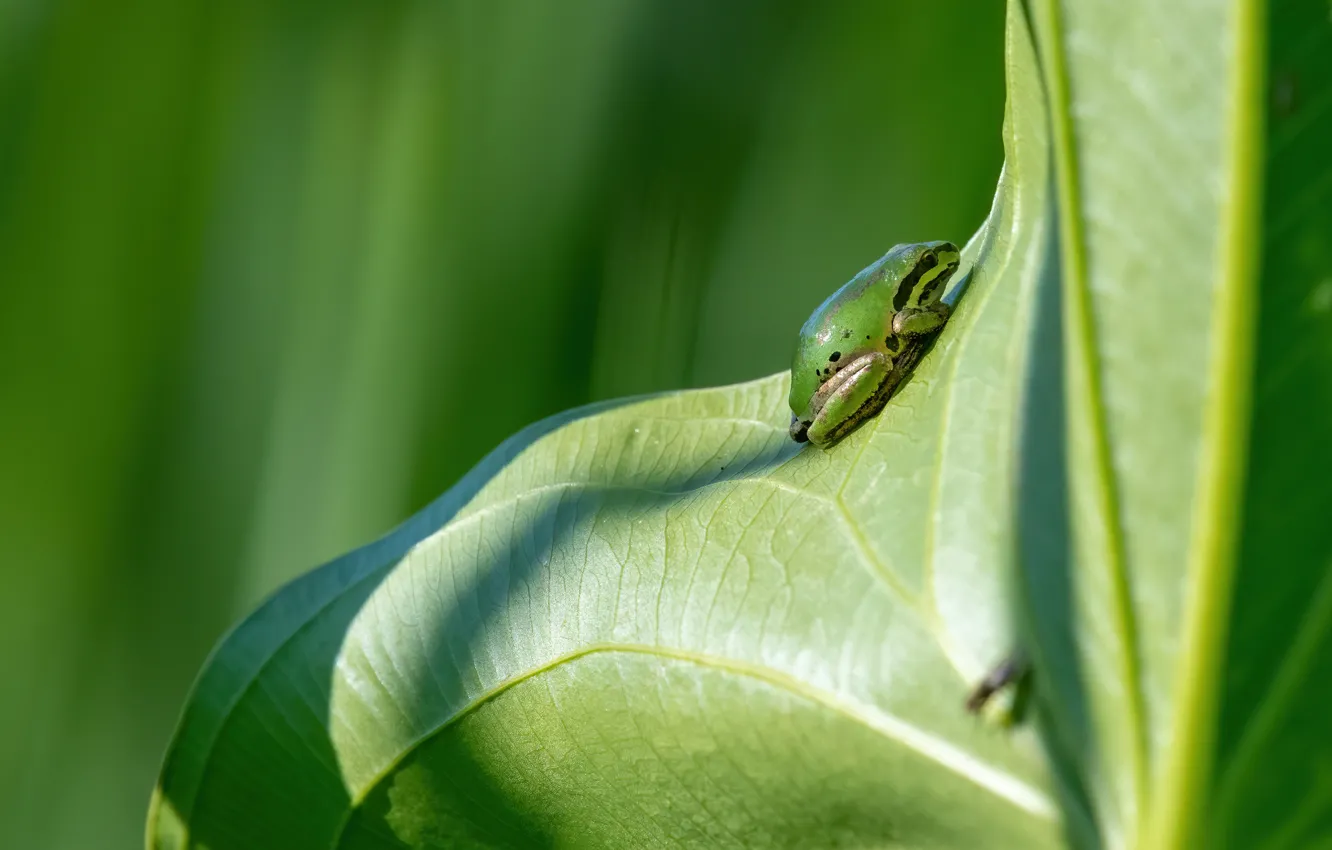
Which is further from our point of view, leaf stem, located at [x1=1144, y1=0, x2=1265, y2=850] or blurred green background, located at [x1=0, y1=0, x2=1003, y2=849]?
blurred green background, located at [x1=0, y1=0, x2=1003, y2=849]

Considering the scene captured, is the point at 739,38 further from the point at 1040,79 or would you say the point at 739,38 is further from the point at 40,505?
the point at 1040,79

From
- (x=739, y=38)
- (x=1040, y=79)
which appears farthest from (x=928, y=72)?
(x=1040, y=79)

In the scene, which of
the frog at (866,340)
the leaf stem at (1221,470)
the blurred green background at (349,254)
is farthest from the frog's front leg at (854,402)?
the blurred green background at (349,254)

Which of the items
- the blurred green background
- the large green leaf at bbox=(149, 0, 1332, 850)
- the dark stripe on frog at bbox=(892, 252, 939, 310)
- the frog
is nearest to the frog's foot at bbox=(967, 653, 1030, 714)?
the large green leaf at bbox=(149, 0, 1332, 850)

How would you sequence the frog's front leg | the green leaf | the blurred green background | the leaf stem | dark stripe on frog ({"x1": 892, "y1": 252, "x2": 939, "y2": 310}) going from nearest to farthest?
the leaf stem
the green leaf
the frog's front leg
dark stripe on frog ({"x1": 892, "y1": 252, "x2": 939, "y2": 310})
the blurred green background

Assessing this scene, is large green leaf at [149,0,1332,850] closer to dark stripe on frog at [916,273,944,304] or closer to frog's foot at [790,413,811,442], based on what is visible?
frog's foot at [790,413,811,442]

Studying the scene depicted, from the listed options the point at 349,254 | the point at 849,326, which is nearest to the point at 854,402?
the point at 849,326

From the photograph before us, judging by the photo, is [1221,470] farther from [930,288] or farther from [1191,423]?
[930,288]
